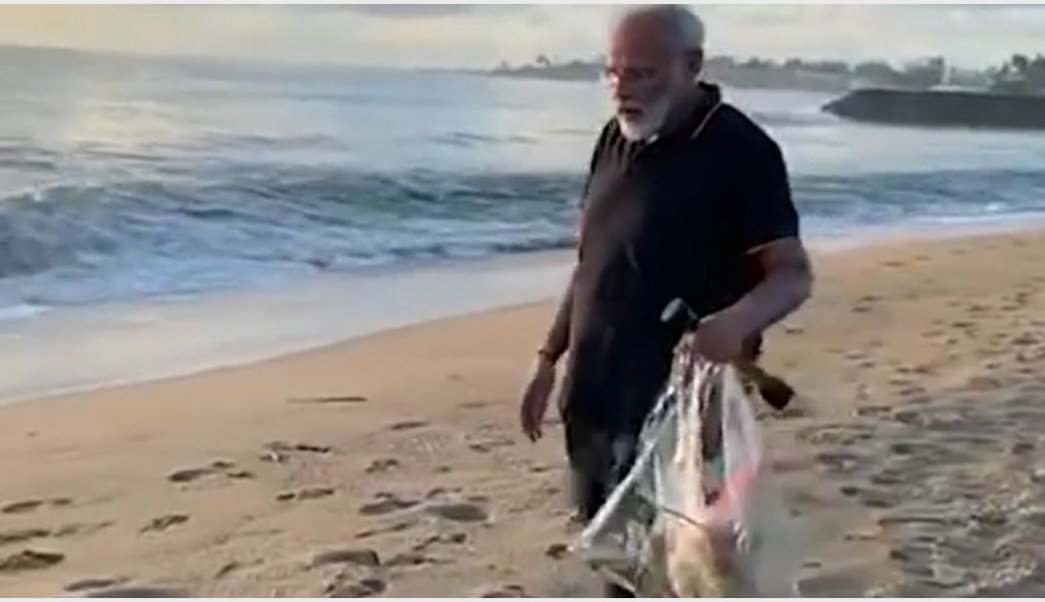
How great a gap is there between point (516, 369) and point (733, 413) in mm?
3927

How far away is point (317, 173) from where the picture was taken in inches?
562

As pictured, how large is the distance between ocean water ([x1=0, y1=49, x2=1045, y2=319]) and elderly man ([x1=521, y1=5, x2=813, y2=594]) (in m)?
5.46

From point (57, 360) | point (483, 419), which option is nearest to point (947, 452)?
point (483, 419)

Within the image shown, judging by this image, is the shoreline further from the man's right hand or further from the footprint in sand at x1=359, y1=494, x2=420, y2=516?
the man's right hand

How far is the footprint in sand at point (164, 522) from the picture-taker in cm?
415

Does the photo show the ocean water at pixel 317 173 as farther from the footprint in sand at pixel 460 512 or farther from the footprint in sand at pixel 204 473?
the footprint in sand at pixel 460 512

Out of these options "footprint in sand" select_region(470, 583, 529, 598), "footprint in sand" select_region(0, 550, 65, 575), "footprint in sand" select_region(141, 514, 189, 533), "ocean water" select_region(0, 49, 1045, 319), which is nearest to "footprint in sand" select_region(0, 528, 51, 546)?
"footprint in sand" select_region(0, 550, 65, 575)

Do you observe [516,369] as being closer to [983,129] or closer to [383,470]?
[383,470]

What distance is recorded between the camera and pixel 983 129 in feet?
82.8

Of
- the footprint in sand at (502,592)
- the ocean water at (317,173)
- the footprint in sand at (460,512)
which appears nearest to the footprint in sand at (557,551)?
the footprint in sand at (502,592)

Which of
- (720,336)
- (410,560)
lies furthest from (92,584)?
(720,336)

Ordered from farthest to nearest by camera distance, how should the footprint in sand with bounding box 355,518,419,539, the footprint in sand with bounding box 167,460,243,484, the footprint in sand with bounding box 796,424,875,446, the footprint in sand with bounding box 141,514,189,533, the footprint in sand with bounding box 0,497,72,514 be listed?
the footprint in sand with bounding box 796,424,875,446 → the footprint in sand with bounding box 167,460,243,484 → the footprint in sand with bounding box 0,497,72,514 → the footprint in sand with bounding box 141,514,189,533 → the footprint in sand with bounding box 355,518,419,539

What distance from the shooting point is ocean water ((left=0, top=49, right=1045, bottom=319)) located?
32.4 ft

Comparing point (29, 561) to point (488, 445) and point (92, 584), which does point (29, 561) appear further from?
point (488, 445)
